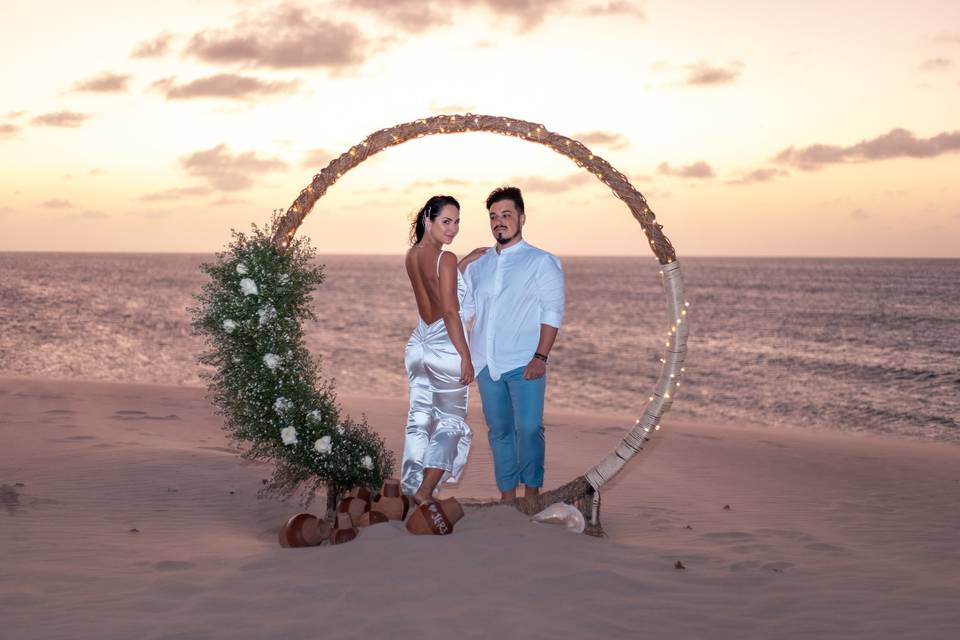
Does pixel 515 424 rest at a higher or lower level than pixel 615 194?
lower

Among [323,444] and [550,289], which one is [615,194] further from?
[323,444]

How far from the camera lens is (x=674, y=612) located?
5.11 metres

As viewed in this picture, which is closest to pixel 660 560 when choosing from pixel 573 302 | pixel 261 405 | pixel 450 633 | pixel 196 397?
pixel 450 633

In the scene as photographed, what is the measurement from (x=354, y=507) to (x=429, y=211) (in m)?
2.35

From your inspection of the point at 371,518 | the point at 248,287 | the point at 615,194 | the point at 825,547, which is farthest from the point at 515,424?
the point at 825,547

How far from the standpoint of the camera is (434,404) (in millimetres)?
6793

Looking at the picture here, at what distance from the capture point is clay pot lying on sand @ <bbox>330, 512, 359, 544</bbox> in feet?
20.5

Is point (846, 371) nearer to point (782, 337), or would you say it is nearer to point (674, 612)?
point (782, 337)

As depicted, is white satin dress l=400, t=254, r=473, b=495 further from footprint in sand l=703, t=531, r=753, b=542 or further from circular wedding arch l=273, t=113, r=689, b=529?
footprint in sand l=703, t=531, r=753, b=542

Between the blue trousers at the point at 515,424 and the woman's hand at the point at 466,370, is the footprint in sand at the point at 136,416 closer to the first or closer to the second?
the blue trousers at the point at 515,424

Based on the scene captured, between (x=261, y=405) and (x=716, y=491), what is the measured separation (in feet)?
17.4

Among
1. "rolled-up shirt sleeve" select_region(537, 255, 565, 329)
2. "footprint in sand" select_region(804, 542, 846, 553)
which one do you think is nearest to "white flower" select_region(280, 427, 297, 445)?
"rolled-up shirt sleeve" select_region(537, 255, 565, 329)

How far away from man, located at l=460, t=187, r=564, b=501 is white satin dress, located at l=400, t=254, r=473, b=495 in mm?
287

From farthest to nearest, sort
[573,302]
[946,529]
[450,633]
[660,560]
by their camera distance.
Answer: [573,302]
[946,529]
[660,560]
[450,633]
